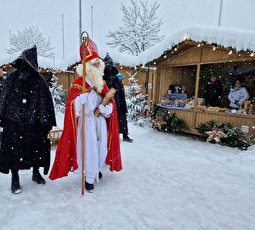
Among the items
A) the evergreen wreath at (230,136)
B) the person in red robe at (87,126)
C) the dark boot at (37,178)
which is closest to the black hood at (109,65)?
the person in red robe at (87,126)

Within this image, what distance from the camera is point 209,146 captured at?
230 inches

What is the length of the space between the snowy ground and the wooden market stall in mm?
2080

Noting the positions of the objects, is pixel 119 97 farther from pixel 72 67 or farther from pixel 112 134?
pixel 72 67

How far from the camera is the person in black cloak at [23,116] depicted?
2828 mm

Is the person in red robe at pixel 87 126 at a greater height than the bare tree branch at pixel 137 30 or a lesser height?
lesser

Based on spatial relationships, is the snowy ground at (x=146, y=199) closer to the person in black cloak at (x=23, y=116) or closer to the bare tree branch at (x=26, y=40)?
the person in black cloak at (x=23, y=116)

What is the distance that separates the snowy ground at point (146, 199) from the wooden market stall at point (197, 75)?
6.82 feet

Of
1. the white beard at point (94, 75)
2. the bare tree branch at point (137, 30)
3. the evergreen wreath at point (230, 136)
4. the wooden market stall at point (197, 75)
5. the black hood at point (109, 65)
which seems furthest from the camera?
the bare tree branch at point (137, 30)

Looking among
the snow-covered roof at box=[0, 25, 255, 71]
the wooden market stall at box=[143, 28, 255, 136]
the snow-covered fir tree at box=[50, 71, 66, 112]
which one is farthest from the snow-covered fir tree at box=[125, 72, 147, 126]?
the snow-covered fir tree at box=[50, 71, 66, 112]

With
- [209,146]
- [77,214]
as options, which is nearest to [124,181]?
[77,214]

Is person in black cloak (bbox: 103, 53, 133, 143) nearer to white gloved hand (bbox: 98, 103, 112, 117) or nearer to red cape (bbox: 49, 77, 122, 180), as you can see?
red cape (bbox: 49, 77, 122, 180)

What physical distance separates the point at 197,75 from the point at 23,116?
18.1ft

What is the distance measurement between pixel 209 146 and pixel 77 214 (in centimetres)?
440

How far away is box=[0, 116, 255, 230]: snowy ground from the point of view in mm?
2365
